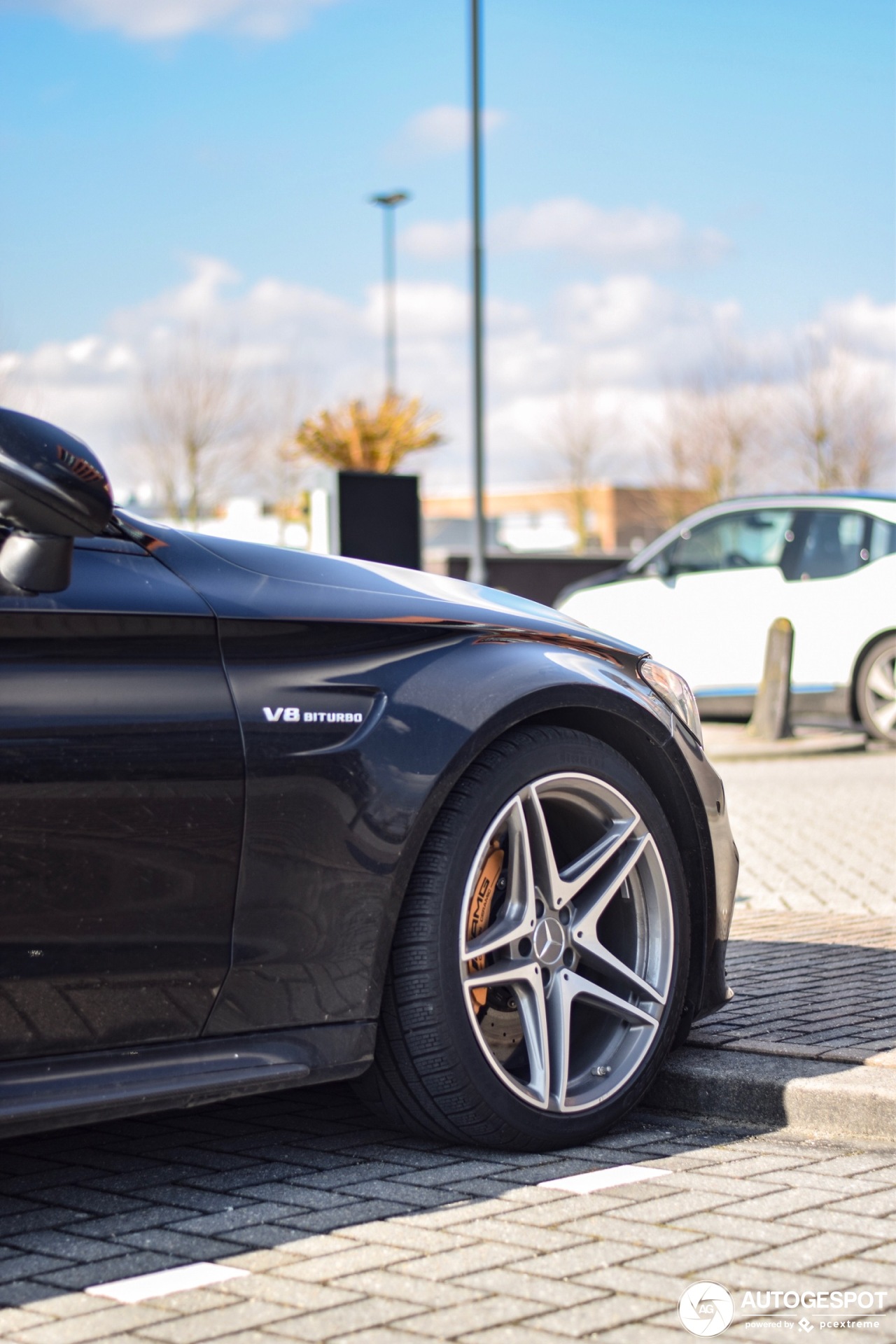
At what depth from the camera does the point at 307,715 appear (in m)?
3.02

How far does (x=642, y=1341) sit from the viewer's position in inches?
94.3

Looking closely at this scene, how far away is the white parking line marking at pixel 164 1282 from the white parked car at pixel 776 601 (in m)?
10.5

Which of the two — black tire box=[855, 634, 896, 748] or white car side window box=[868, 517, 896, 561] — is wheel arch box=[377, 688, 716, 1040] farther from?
white car side window box=[868, 517, 896, 561]

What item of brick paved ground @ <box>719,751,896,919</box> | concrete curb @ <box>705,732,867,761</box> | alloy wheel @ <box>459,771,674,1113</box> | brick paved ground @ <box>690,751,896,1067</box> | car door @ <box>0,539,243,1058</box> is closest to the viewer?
car door @ <box>0,539,243,1058</box>

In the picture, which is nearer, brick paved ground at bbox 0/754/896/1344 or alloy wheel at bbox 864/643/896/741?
brick paved ground at bbox 0/754/896/1344

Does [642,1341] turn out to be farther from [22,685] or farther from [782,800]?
[782,800]

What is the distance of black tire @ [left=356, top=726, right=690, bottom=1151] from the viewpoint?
3143 millimetres

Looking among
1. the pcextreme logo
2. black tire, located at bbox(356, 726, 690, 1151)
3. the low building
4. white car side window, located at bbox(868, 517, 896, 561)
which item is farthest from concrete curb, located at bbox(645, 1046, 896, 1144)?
the low building

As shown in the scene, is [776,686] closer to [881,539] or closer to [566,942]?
[881,539]

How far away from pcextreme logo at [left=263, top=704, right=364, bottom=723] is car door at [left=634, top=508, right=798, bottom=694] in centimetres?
1019

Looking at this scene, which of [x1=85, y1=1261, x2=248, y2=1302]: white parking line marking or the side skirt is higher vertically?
the side skirt

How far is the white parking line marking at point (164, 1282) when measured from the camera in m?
2.61

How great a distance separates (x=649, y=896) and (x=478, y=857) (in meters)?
0.55

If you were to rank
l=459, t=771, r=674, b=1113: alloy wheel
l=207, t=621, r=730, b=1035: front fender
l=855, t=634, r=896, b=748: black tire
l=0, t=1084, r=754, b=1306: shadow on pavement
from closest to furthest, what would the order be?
l=0, t=1084, r=754, b=1306: shadow on pavement < l=207, t=621, r=730, b=1035: front fender < l=459, t=771, r=674, b=1113: alloy wheel < l=855, t=634, r=896, b=748: black tire
